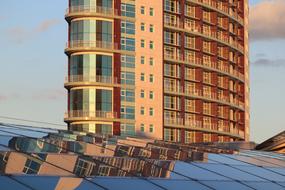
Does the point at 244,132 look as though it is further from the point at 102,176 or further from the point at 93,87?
the point at 102,176

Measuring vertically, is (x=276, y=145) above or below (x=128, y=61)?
below

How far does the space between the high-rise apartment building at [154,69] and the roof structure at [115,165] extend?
74.9 metres

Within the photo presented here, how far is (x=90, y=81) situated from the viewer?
105m

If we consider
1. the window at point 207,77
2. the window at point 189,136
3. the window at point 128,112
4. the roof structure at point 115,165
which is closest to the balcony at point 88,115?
the window at point 128,112

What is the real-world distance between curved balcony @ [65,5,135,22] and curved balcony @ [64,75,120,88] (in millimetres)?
9077

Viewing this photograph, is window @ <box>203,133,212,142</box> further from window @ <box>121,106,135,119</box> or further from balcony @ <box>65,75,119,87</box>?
balcony @ <box>65,75,119,87</box>

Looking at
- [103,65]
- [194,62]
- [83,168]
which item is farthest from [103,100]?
[83,168]

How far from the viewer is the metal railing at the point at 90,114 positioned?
103875 mm

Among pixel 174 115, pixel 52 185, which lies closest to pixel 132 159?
pixel 52 185

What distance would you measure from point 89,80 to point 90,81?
0.73ft

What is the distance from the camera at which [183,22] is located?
395 ft

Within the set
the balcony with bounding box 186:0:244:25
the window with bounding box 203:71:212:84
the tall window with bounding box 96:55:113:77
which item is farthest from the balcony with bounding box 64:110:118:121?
the balcony with bounding box 186:0:244:25

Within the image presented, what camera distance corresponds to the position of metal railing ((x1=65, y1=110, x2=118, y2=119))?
10388 centimetres

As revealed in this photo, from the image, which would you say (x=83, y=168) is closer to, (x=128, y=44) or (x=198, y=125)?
(x=128, y=44)
